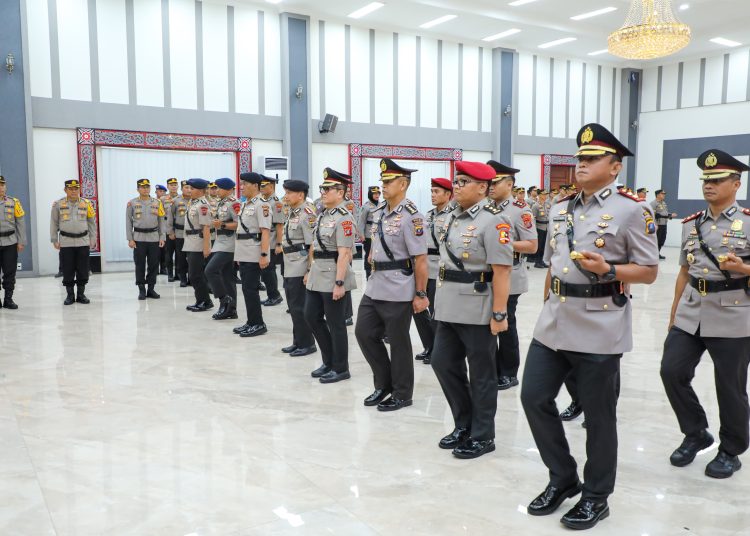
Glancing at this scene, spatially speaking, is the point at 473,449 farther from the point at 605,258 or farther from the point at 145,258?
the point at 145,258

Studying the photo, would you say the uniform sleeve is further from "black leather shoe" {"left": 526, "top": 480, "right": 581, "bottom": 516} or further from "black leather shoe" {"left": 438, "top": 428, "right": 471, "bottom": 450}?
"black leather shoe" {"left": 526, "top": 480, "right": 581, "bottom": 516}

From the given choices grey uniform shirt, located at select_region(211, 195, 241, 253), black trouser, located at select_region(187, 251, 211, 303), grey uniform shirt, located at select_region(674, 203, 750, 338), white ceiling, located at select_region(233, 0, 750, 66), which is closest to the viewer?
grey uniform shirt, located at select_region(674, 203, 750, 338)

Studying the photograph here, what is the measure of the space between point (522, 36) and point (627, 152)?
13.4 meters

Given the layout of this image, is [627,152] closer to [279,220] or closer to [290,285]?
[290,285]

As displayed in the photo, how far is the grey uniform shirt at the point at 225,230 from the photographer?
6.73 meters

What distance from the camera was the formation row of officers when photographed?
2.47 metres

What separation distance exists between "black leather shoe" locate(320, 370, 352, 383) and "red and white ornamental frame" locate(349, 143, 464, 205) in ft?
29.4

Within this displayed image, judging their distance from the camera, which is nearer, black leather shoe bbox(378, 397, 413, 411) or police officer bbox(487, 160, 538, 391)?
black leather shoe bbox(378, 397, 413, 411)

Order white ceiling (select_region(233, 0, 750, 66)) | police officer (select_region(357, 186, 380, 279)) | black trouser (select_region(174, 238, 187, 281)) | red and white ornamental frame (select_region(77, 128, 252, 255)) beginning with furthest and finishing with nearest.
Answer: white ceiling (select_region(233, 0, 750, 66)) < red and white ornamental frame (select_region(77, 128, 252, 255)) < black trouser (select_region(174, 238, 187, 281)) < police officer (select_region(357, 186, 380, 279))

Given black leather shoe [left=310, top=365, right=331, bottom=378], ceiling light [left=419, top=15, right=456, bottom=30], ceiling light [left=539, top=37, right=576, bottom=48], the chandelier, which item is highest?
ceiling light [left=539, top=37, right=576, bottom=48]

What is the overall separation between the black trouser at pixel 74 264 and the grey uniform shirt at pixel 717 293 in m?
7.02

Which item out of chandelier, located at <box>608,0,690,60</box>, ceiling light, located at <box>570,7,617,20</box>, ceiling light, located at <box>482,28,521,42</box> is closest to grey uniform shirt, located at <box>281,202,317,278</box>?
chandelier, located at <box>608,0,690,60</box>

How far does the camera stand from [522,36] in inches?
583

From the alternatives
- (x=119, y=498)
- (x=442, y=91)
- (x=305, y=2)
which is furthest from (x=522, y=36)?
(x=119, y=498)
